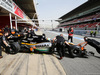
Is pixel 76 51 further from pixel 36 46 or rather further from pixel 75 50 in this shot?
pixel 36 46

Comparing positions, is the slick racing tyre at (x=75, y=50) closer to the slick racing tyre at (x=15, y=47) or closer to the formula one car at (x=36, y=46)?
the formula one car at (x=36, y=46)

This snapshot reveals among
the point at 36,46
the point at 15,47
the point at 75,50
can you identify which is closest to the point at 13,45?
the point at 15,47

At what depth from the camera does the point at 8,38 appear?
4164 millimetres

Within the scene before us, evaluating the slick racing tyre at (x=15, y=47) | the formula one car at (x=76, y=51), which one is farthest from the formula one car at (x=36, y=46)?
the formula one car at (x=76, y=51)

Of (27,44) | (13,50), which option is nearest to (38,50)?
(27,44)

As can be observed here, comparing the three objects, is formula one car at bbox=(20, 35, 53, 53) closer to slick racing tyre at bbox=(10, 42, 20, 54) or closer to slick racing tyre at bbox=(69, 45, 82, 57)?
slick racing tyre at bbox=(10, 42, 20, 54)

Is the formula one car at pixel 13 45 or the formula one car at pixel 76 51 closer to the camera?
the formula one car at pixel 76 51

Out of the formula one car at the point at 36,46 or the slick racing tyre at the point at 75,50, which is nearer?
the slick racing tyre at the point at 75,50

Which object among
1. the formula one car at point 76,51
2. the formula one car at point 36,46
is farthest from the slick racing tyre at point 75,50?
the formula one car at point 36,46

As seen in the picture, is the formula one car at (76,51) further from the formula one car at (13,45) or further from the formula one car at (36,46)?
the formula one car at (13,45)

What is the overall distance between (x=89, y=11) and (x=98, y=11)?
15.2 feet

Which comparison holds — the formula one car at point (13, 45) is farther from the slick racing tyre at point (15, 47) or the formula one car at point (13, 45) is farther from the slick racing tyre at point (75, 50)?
the slick racing tyre at point (75, 50)

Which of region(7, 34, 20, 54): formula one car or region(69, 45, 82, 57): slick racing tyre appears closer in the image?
region(69, 45, 82, 57): slick racing tyre

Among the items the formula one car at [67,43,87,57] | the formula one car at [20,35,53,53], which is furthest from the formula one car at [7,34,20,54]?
the formula one car at [67,43,87,57]
